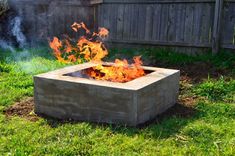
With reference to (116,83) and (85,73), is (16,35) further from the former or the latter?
(116,83)

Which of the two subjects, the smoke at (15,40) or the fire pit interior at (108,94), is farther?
the smoke at (15,40)

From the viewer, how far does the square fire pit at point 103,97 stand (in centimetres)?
478

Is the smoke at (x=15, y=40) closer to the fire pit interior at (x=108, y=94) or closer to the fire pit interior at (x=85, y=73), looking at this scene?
the fire pit interior at (x=85, y=73)

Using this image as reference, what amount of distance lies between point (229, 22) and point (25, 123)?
5370 millimetres

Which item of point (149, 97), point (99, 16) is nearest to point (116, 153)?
point (149, 97)

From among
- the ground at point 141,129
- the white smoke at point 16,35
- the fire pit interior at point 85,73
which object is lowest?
the ground at point 141,129

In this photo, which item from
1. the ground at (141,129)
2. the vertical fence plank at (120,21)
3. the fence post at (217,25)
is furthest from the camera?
the vertical fence plank at (120,21)

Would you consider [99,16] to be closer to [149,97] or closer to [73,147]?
[149,97]

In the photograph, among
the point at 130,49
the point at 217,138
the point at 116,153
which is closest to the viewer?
the point at 116,153

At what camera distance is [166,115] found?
5.38 m

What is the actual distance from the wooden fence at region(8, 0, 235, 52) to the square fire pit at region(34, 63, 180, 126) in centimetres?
337

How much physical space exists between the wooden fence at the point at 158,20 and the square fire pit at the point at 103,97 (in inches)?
133

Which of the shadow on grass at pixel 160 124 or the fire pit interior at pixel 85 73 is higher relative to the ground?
the fire pit interior at pixel 85 73

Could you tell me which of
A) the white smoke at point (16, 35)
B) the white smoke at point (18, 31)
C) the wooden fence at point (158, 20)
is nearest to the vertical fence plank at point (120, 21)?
the wooden fence at point (158, 20)
